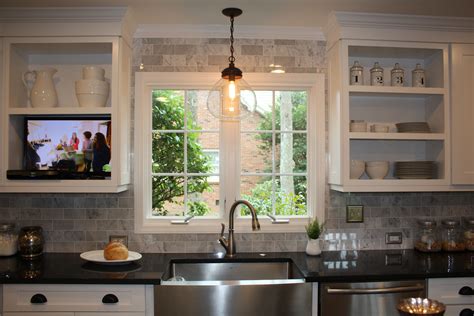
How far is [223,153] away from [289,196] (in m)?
0.57

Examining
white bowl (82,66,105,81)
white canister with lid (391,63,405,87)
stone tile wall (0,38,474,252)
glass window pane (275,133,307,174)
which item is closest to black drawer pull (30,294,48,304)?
stone tile wall (0,38,474,252)

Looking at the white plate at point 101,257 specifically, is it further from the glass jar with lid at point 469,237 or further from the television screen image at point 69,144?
the glass jar with lid at point 469,237

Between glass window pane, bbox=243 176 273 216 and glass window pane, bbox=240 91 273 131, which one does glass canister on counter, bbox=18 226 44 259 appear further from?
glass window pane, bbox=240 91 273 131

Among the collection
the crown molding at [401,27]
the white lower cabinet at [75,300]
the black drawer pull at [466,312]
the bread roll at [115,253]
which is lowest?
the black drawer pull at [466,312]

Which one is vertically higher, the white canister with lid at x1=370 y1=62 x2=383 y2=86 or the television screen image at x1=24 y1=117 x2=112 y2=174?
the white canister with lid at x1=370 y1=62 x2=383 y2=86

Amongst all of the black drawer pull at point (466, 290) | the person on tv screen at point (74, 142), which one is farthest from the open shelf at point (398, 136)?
the person on tv screen at point (74, 142)

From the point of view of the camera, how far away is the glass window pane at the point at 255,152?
2.84m

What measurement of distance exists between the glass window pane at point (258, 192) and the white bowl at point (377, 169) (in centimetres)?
69

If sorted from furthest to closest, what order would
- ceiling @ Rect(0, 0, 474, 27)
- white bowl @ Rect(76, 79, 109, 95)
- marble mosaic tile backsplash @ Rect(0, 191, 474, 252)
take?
marble mosaic tile backsplash @ Rect(0, 191, 474, 252), white bowl @ Rect(76, 79, 109, 95), ceiling @ Rect(0, 0, 474, 27)

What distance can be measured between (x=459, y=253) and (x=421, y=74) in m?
1.25

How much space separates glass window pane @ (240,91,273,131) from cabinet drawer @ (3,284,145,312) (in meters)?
1.32

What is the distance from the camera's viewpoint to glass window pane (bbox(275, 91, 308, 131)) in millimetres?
2871

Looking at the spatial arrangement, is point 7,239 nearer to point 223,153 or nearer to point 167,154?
point 167,154

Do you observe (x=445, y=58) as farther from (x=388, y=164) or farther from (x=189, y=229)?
(x=189, y=229)
